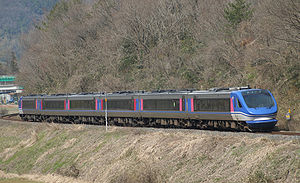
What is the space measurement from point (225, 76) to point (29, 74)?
43.7 metres

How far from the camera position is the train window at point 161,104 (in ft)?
104

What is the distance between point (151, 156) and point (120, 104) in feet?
50.0

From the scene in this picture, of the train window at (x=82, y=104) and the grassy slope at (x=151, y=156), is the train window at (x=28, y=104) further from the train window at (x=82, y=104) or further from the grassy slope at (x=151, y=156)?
the grassy slope at (x=151, y=156)

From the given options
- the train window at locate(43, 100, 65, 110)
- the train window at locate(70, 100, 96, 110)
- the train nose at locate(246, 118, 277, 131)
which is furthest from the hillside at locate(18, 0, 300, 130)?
the train window at locate(70, 100, 96, 110)

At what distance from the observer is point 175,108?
31.5m

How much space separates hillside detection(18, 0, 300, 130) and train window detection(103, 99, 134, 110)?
410 inches

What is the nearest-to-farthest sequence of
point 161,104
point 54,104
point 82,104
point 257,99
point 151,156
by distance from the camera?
point 151,156 < point 257,99 < point 161,104 < point 82,104 < point 54,104

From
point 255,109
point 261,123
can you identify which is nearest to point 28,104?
point 255,109

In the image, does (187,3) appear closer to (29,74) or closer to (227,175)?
(29,74)

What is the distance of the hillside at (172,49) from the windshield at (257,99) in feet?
12.7

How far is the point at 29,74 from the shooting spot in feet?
260

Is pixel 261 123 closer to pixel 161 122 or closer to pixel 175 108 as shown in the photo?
pixel 175 108

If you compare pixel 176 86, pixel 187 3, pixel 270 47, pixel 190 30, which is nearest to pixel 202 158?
pixel 270 47

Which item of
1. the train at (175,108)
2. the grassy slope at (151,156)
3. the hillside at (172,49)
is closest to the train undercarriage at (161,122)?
the train at (175,108)
